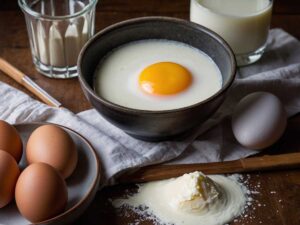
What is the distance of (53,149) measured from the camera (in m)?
1.17

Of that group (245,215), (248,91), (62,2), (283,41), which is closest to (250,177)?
(245,215)

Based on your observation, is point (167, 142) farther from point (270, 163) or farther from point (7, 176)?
point (7, 176)

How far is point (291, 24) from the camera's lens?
1.74 m

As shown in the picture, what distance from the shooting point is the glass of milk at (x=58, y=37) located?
150 cm

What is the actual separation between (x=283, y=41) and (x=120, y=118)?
629 mm

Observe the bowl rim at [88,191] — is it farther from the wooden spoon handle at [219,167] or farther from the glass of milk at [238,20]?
the glass of milk at [238,20]

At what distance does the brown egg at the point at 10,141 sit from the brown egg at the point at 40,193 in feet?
0.34

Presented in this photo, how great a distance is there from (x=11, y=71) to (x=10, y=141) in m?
0.36

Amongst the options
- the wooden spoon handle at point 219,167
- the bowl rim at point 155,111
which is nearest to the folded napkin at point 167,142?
the wooden spoon handle at point 219,167

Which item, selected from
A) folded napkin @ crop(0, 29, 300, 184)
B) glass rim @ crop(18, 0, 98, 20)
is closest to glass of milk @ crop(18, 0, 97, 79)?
glass rim @ crop(18, 0, 98, 20)

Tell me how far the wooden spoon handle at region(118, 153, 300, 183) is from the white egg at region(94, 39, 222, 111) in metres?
0.13

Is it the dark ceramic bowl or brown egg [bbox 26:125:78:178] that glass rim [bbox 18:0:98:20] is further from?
brown egg [bbox 26:125:78:178]

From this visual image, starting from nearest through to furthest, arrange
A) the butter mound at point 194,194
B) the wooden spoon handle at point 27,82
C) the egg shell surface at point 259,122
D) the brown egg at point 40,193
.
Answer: the brown egg at point 40,193 → the butter mound at point 194,194 → the egg shell surface at point 259,122 → the wooden spoon handle at point 27,82

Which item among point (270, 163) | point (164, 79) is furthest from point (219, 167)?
point (164, 79)
